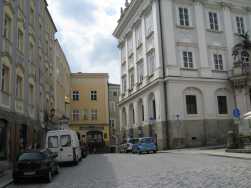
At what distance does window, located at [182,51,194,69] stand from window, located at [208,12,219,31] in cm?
491

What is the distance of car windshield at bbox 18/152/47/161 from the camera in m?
13.9

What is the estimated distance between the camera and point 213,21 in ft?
127

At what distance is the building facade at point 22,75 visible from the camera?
62.6 ft

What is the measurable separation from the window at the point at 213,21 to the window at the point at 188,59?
491 cm

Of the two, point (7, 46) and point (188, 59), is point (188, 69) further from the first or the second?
point (7, 46)

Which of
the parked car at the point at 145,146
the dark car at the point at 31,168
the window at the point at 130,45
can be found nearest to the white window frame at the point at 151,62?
the window at the point at 130,45

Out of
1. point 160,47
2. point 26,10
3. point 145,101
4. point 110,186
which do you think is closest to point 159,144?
point 145,101

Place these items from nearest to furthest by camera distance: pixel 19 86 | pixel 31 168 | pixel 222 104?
pixel 31 168
pixel 19 86
pixel 222 104

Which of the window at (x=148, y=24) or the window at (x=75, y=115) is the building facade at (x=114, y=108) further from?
the window at (x=148, y=24)

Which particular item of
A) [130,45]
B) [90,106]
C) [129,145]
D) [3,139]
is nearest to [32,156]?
[3,139]

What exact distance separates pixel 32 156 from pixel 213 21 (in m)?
30.7

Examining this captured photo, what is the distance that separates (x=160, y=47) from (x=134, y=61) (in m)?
9.23

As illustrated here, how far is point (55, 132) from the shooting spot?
862 inches

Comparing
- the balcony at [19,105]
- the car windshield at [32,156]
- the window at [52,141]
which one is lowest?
the car windshield at [32,156]
